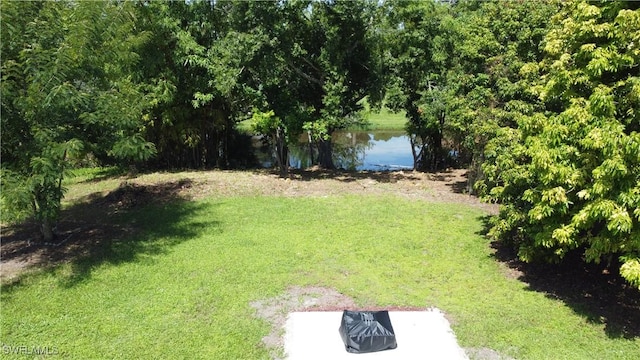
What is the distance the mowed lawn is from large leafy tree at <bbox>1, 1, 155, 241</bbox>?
1.53m

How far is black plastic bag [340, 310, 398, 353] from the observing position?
5.20m

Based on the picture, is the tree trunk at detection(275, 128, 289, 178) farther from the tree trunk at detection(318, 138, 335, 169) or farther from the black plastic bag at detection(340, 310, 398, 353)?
the black plastic bag at detection(340, 310, 398, 353)

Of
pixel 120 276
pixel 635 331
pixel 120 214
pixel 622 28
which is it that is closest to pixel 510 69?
pixel 622 28

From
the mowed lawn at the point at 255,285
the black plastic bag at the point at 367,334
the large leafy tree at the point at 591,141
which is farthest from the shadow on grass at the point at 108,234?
the large leafy tree at the point at 591,141

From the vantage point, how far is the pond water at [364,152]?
67.2 feet

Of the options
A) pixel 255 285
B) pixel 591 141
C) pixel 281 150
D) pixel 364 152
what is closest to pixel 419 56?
pixel 281 150

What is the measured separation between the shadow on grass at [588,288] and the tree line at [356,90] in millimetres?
368

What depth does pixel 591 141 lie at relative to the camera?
5348 millimetres

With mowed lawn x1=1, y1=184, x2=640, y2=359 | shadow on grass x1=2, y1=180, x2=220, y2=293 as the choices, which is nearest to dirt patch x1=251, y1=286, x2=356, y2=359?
mowed lawn x1=1, y1=184, x2=640, y2=359

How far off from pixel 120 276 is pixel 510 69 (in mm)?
7671

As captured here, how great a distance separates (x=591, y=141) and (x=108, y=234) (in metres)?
8.34

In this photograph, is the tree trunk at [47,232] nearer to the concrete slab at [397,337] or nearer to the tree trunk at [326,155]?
the concrete slab at [397,337]

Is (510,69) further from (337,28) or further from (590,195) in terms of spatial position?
(337,28)

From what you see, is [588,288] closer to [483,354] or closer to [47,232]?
[483,354]
